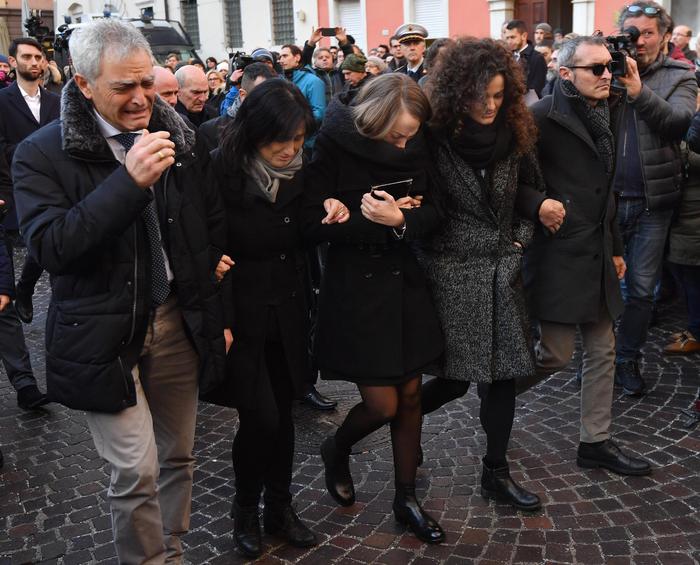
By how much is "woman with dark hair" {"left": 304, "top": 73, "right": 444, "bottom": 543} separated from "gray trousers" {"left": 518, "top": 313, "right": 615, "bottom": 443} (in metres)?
0.73

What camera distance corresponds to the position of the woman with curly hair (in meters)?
3.61

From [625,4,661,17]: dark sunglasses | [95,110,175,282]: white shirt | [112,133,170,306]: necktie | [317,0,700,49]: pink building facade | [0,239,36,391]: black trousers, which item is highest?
[317,0,700,49]: pink building facade

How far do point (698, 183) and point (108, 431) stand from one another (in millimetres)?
4417

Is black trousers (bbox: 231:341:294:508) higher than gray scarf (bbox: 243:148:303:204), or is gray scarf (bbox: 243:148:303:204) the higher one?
gray scarf (bbox: 243:148:303:204)

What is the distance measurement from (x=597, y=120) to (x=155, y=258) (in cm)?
227

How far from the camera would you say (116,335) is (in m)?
2.81

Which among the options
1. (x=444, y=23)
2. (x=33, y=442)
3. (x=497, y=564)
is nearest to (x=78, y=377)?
(x=497, y=564)

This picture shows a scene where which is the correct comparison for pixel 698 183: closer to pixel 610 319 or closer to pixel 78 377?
pixel 610 319

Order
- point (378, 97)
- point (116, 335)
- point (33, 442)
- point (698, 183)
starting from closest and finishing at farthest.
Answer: point (116, 335), point (378, 97), point (33, 442), point (698, 183)

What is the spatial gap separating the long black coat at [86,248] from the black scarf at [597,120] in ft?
6.85

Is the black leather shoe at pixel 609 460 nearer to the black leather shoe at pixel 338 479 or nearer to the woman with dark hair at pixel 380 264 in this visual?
the woman with dark hair at pixel 380 264

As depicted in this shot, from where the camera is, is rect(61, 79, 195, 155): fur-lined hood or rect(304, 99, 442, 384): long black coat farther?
rect(304, 99, 442, 384): long black coat

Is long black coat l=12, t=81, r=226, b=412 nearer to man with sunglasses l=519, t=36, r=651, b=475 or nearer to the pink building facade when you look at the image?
man with sunglasses l=519, t=36, r=651, b=475

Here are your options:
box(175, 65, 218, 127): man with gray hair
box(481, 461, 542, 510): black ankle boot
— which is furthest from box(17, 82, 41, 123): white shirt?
box(481, 461, 542, 510): black ankle boot
